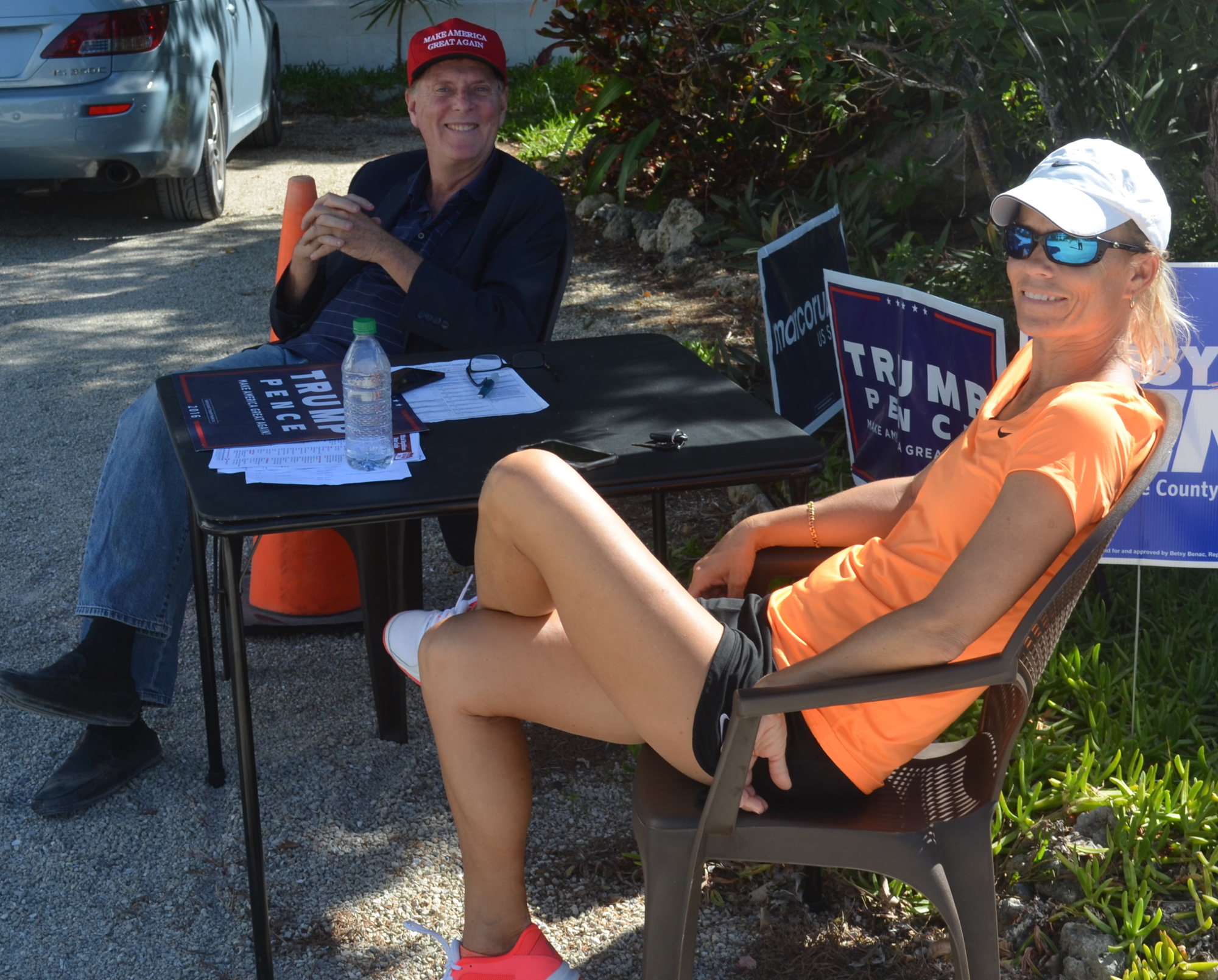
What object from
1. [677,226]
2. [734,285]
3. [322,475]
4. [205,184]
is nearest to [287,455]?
[322,475]

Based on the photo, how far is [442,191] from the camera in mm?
3652

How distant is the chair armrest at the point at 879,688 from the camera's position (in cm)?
169

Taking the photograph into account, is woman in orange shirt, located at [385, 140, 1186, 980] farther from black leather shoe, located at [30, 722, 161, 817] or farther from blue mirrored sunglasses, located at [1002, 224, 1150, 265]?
black leather shoe, located at [30, 722, 161, 817]

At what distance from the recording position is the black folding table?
2.18 m

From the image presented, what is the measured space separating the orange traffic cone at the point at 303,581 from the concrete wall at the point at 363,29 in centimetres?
1084

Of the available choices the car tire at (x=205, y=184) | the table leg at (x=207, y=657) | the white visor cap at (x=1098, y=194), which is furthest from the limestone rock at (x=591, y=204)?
the white visor cap at (x=1098, y=194)

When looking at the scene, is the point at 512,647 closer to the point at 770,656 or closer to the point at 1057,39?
the point at 770,656

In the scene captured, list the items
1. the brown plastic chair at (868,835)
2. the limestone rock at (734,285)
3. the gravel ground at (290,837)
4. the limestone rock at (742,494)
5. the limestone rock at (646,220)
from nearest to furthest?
the brown plastic chair at (868,835)
the gravel ground at (290,837)
the limestone rock at (742,494)
the limestone rock at (734,285)
the limestone rock at (646,220)

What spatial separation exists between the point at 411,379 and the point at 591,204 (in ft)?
17.4

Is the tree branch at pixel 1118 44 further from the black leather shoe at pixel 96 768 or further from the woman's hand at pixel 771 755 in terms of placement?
the black leather shoe at pixel 96 768

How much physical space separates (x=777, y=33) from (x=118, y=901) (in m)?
2.78

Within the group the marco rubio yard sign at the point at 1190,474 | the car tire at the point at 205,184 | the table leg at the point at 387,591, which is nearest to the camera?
the marco rubio yard sign at the point at 1190,474

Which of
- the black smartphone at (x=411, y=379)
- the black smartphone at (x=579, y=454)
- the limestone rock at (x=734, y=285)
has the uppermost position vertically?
the black smartphone at (x=411, y=379)

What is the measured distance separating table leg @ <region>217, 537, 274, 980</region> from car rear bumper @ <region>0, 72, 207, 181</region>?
5.46 m
